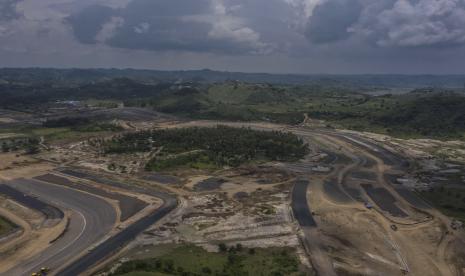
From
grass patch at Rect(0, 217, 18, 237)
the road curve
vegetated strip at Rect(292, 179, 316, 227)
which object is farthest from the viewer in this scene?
vegetated strip at Rect(292, 179, 316, 227)

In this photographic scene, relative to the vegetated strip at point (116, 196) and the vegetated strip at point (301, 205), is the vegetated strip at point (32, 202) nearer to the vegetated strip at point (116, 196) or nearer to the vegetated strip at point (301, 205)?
the vegetated strip at point (116, 196)

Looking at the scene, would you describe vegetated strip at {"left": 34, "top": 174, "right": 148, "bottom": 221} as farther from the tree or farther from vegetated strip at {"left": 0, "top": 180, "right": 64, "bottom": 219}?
the tree

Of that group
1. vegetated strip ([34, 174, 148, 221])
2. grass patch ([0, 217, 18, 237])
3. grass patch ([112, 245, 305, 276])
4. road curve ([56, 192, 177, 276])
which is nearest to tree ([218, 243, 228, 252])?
grass patch ([112, 245, 305, 276])

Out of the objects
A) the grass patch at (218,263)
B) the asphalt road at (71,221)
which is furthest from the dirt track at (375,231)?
the asphalt road at (71,221)

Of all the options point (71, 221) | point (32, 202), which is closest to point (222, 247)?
point (71, 221)

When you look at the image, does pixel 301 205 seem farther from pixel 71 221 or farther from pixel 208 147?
pixel 208 147

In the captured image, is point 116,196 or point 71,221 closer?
point 71,221
